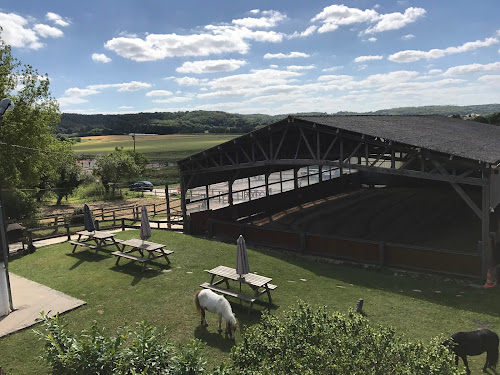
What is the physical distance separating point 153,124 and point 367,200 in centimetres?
14238

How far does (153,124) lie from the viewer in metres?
156

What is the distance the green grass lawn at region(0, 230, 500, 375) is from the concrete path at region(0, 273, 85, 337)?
1.03 ft

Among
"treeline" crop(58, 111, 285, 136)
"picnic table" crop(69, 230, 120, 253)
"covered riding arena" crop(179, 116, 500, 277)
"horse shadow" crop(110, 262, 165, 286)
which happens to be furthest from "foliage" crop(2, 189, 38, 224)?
"treeline" crop(58, 111, 285, 136)

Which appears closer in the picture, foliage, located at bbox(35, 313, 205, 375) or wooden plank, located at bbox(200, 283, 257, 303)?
foliage, located at bbox(35, 313, 205, 375)

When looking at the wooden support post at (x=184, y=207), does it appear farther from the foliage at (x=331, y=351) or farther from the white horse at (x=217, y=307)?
the foliage at (x=331, y=351)

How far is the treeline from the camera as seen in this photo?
145 meters

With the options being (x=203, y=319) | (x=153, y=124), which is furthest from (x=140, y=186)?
(x=153, y=124)

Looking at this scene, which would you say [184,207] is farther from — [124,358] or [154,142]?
[154,142]

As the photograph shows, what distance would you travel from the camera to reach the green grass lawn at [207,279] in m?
8.07

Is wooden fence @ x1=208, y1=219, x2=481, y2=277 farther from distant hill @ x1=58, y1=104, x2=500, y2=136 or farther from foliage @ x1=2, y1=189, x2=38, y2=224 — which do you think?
distant hill @ x1=58, y1=104, x2=500, y2=136

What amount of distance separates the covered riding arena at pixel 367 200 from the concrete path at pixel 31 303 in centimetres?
779

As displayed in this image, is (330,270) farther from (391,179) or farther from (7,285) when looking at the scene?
(391,179)

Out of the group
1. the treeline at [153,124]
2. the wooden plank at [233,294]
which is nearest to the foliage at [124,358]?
the wooden plank at [233,294]

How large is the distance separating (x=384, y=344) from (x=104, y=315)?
7.17 metres
